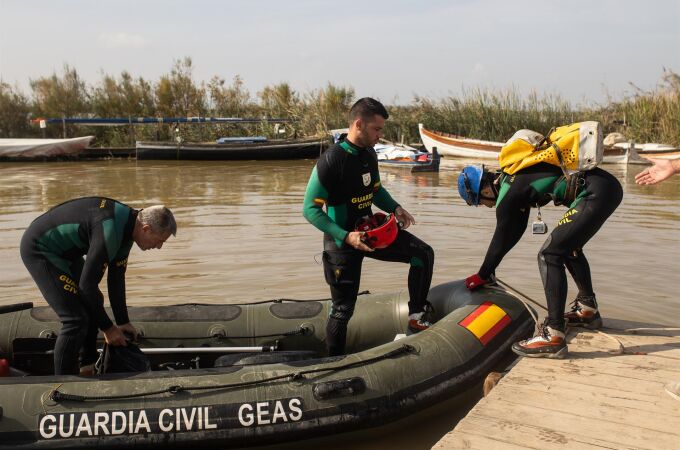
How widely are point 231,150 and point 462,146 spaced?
24.2 ft

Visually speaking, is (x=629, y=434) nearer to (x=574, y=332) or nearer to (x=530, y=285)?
(x=574, y=332)

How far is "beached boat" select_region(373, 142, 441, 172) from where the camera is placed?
18656 mm

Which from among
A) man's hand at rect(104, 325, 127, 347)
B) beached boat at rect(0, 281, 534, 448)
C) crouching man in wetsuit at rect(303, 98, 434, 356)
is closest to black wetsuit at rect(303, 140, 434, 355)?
crouching man in wetsuit at rect(303, 98, 434, 356)

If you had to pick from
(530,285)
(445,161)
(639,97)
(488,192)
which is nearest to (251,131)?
(445,161)

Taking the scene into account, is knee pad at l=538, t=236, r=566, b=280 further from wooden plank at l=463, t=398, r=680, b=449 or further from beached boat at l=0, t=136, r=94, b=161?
beached boat at l=0, t=136, r=94, b=161

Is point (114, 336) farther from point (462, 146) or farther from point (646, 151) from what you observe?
point (462, 146)

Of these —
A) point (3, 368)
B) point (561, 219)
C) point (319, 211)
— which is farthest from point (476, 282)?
point (3, 368)

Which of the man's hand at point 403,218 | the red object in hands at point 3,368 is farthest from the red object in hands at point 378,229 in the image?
the red object in hands at point 3,368

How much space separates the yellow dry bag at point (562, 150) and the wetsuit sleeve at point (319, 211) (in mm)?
1065

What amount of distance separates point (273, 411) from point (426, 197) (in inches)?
412

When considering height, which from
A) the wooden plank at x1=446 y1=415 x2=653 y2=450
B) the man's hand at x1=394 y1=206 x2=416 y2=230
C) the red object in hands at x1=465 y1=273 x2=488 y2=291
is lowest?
the wooden plank at x1=446 y1=415 x2=653 y2=450

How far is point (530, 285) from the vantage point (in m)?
7.16

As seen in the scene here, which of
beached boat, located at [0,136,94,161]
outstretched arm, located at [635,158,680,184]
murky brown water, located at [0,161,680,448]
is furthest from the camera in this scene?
beached boat, located at [0,136,94,161]

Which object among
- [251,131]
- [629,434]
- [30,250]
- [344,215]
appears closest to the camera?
[629,434]
